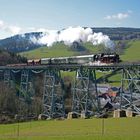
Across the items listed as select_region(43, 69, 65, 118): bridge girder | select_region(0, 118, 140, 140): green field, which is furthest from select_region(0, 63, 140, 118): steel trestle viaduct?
select_region(0, 118, 140, 140): green field

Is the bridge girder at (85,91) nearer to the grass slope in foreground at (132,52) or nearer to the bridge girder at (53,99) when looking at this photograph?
the bridge girder at (53,99)

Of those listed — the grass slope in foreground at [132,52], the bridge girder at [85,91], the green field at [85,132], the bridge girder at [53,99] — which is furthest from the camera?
the grass slope in foreground at [132,52]

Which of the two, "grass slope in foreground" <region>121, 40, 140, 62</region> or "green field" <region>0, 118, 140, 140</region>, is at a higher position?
"grass slope in foreground" <region>121, 40, 140, 62</region>

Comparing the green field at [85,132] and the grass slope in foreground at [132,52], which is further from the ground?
the grass slope in foreground at [132,52]

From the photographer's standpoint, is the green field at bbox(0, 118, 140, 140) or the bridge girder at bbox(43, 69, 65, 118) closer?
the green field at bbox(0, 118, 140, 140)

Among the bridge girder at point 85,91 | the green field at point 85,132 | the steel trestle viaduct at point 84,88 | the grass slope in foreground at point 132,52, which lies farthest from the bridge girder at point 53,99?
the grass slope in foreground at point 132,52

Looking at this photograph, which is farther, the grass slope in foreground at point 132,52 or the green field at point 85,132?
the grass slope in foreground at point 132,52

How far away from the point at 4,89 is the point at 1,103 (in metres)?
2.67

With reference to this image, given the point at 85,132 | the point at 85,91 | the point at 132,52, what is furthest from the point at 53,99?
the point at 132,52

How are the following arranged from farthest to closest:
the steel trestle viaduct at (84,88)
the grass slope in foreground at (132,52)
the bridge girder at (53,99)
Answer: the grass slope in foreground at (132,52), the bridge girder at (53,99), the steel trestle viaduct at (84,88)

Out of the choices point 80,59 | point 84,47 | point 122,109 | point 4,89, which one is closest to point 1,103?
point 4,89

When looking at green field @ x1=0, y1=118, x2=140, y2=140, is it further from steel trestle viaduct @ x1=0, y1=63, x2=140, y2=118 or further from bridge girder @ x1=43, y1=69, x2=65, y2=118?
bridge girder @ x1=43, y1=69, x2=65, y2=118

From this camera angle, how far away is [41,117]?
47.1 metres

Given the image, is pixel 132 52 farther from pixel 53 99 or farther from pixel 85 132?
pixel 85 132
